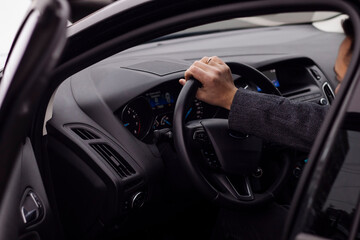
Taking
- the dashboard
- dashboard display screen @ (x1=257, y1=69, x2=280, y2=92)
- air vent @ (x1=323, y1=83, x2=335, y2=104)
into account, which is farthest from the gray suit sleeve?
air vent @ (x1=323, y1=83, x2=335, y2=104)

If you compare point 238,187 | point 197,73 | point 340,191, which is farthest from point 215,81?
point 340,191

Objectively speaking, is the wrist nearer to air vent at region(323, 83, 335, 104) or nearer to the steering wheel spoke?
the steering wheel spoke

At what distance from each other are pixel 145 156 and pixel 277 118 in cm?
69

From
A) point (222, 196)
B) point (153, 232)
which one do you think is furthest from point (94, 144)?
point (153, 232)

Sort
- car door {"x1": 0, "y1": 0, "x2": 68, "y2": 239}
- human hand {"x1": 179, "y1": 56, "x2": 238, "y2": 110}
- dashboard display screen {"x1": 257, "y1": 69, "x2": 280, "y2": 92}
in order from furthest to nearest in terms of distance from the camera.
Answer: dashboard display screen {"x1": 257, "y1": 69, "x2": 280, "y2": 92} < human hand {"x1": 179, "y1": 56, "x2": 238, "y2": 110} < car door {"x1": 0, "y1": 0, "x2": 68, "y2": 239}

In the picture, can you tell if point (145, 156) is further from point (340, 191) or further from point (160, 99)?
point (340, 191)

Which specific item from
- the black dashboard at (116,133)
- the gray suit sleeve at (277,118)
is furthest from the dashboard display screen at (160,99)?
the gray suit sleeve at (277,118)

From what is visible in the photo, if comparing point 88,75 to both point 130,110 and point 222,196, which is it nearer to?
point 130,110

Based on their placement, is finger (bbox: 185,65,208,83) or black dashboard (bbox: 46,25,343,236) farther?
black dashboard (bbox: 46,25,343,236)

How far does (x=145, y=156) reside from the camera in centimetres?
199

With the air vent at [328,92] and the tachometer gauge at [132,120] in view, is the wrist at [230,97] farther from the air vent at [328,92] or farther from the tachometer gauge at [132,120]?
the air vent at [328,92]

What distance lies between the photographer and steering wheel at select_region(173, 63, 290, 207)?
1629 millimetres

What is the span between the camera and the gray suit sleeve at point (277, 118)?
1.39 metres

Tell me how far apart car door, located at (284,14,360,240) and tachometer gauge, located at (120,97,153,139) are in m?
1.16
